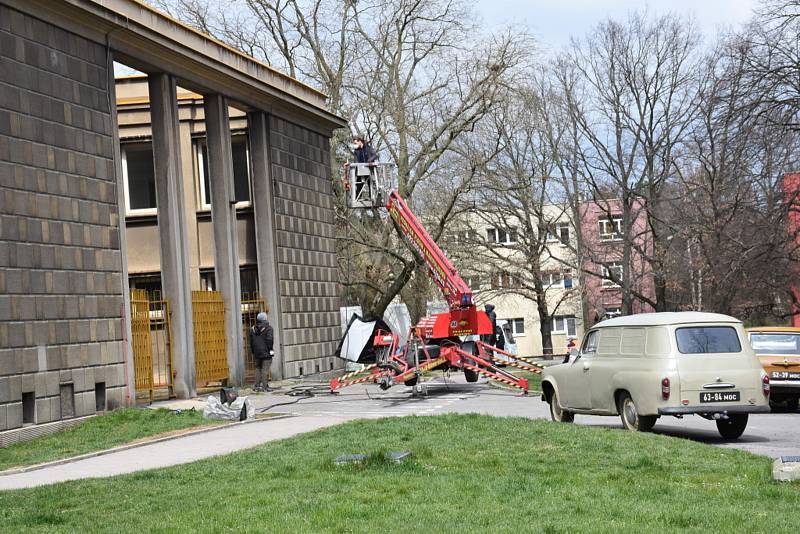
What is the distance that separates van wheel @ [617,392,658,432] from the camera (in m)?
16.5

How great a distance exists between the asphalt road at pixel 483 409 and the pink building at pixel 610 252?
2593 cm

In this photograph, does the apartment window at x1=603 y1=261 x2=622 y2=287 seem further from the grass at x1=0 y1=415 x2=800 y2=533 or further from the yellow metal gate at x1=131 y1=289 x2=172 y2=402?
the grass at x1=0 y1=415 x2=800 y2=533

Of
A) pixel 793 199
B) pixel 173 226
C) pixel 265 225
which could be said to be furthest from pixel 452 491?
pixel 793 199

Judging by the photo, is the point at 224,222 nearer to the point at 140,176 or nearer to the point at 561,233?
the point at 140,176

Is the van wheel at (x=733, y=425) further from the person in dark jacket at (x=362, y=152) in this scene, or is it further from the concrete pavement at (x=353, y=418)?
the person in dark jacket at (x=362, y=152)

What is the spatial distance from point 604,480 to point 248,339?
70.0ft

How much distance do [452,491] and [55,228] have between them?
40.4 ft

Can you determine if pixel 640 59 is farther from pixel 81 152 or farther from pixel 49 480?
pixel 49 480

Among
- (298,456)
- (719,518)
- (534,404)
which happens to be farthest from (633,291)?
(719,518)

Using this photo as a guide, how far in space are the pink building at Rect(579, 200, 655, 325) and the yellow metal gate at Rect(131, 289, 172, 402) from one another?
1169 inches

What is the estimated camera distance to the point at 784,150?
3391 centimetres

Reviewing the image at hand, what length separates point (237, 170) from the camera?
107ft

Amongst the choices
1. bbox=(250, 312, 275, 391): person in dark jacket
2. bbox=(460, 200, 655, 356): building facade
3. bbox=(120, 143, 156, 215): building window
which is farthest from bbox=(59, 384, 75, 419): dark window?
bbox=(460, 200, 655, 356): building facade

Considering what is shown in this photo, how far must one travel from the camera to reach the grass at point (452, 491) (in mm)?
9086
